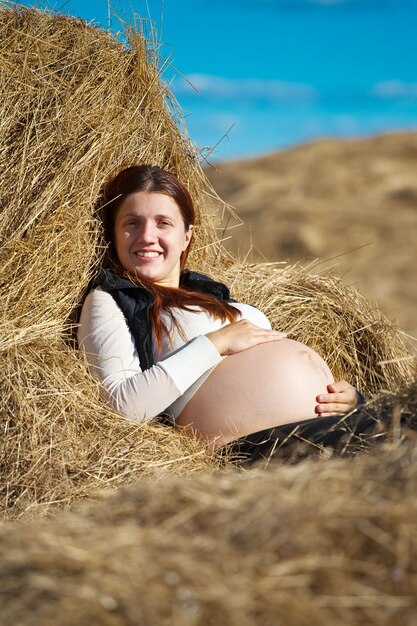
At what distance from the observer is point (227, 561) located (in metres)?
1.73

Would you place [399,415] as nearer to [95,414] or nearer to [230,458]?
[230,458]

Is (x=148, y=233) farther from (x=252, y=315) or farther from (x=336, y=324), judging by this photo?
(x=336, y=324)

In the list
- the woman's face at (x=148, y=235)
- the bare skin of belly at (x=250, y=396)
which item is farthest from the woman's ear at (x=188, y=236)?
the bare skin of belly at (x=250, y=396)

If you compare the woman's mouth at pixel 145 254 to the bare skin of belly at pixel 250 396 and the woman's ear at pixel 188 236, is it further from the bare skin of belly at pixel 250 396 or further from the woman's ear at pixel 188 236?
the bare skin of belly at pixel 250 396

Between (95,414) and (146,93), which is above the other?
(146,93)

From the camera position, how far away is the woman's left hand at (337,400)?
11.4ft

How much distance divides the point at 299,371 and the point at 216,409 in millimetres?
333

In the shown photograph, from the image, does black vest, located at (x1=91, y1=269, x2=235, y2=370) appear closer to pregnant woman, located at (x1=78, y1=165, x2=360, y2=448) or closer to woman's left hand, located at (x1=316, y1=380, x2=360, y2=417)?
pregnant woman, located at (x1=78, y1=165, x2=360, y2=448)

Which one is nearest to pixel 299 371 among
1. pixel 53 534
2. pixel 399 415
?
pixel 399 415

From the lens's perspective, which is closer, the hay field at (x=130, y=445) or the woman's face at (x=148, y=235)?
the hay field at (x=130, y=445)

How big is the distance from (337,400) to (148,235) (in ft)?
3.07

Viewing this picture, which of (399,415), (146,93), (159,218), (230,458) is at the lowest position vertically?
(230,458)

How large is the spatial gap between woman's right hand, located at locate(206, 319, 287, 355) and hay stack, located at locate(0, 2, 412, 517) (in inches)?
14.3

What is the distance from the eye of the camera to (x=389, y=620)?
1.67 meters
